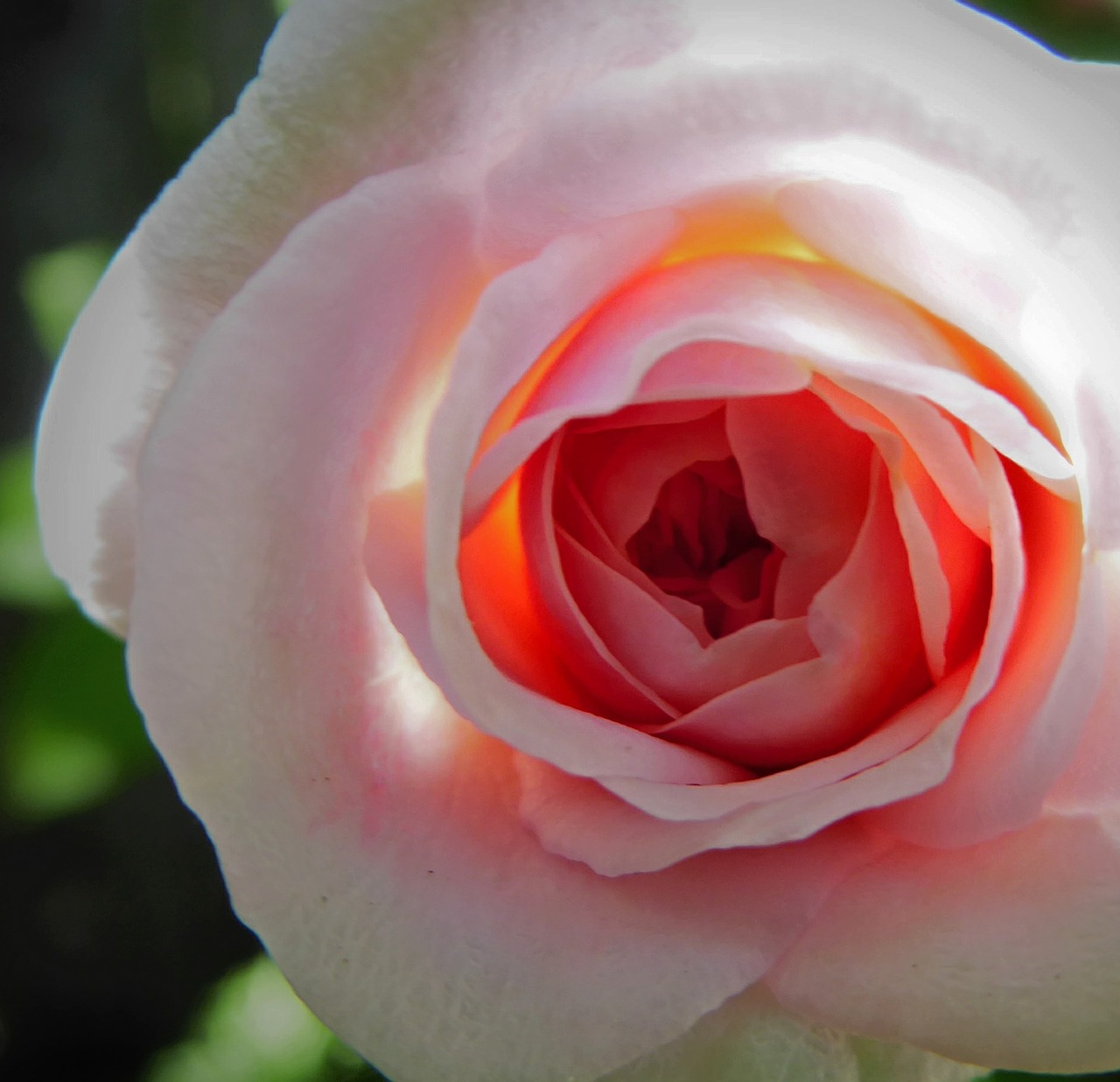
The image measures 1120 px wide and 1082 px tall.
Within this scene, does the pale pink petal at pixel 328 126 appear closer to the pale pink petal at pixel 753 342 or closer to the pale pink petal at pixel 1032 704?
the pale pink petal at pixel 753 342

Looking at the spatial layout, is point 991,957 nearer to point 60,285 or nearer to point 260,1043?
point 260,1043

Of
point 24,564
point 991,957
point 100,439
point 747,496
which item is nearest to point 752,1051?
point 991,957

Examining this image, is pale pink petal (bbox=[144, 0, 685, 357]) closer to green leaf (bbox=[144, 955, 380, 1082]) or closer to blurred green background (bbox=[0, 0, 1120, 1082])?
blurred green background (bbox=[0, 0, 1120, 1082])

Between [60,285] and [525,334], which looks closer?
[525,334]

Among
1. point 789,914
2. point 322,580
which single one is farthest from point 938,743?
Answer: point 322,580

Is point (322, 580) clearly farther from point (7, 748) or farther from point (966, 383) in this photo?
point (7, 748)

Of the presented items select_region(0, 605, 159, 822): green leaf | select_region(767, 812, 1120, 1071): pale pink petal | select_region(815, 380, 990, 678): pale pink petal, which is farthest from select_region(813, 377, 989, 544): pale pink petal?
select_region(0, 605, 159, 822): green leaf

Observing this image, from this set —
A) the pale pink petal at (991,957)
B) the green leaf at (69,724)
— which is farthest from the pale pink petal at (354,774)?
the green leaf at (69,724)
